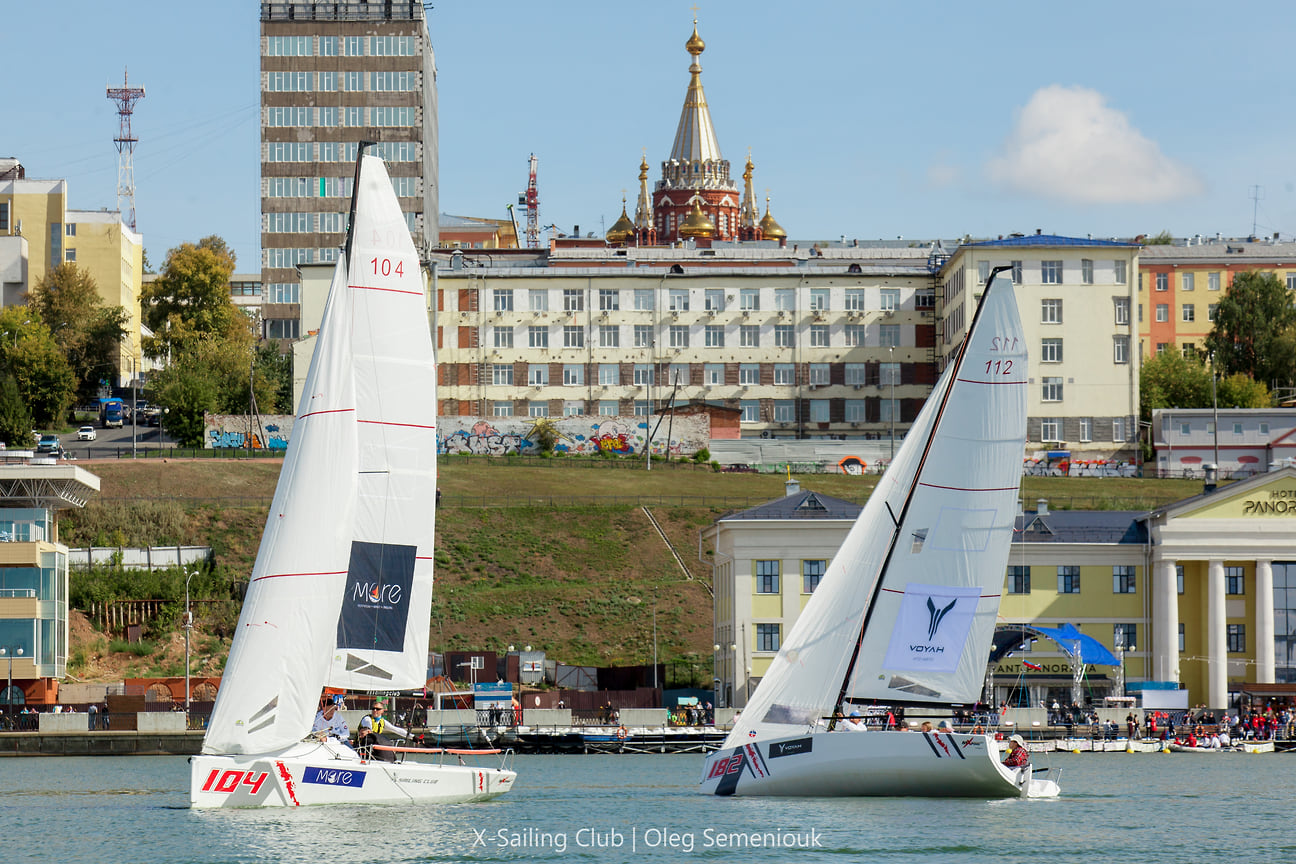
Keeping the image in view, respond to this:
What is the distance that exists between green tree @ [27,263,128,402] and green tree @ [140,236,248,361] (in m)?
4.49

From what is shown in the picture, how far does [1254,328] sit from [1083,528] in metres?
74.0

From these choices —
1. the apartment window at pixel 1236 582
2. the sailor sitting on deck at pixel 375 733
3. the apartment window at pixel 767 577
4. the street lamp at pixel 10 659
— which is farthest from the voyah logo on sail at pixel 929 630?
the street lamp at pixel 10 659

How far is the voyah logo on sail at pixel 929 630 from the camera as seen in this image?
48594mm

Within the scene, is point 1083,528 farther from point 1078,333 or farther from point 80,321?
point 80,321

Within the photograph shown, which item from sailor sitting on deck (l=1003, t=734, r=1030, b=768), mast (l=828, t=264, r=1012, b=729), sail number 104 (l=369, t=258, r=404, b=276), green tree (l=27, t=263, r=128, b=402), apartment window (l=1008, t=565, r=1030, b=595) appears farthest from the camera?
green tree (l=27, t=263, r=128, b=402)

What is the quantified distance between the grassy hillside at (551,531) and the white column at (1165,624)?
23.0 meters

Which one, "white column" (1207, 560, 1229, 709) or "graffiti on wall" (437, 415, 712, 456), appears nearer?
"white column" (1207, 560, 1229, 709)

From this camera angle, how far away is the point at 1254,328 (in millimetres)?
159000

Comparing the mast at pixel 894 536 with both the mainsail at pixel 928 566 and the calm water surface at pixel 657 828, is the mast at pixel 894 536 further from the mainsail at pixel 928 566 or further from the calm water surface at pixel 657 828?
the calm water surface at pixel 657 828

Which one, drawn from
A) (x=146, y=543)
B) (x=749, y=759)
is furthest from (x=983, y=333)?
(x=146, y=543)

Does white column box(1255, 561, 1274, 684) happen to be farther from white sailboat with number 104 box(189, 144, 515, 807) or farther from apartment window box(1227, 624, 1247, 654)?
white sailboat with number 104 box(189, 144, 515, 807)

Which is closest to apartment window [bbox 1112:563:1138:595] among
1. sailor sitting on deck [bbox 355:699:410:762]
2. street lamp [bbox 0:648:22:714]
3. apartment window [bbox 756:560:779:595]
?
apartment window [bbox 756:560:779:595]

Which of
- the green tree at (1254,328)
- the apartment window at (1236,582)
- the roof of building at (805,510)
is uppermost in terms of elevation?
the green tree at (1254,328)

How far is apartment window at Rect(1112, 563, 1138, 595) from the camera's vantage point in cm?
9131
